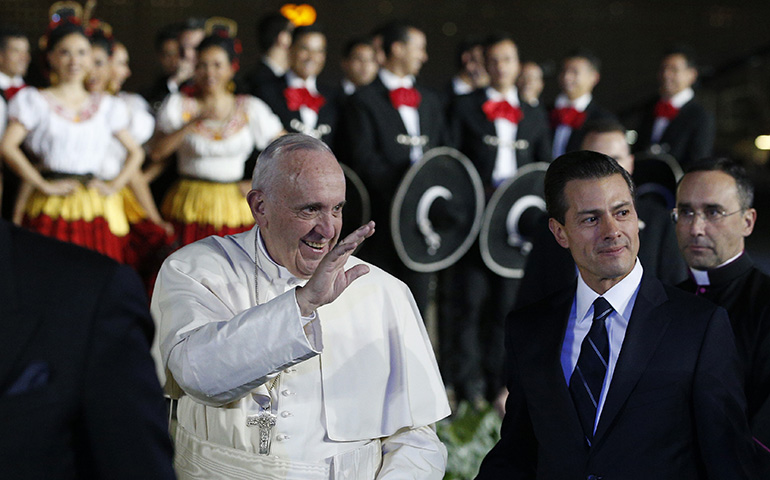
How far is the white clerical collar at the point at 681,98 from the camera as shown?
7184 mm

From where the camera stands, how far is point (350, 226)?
5832 millimetres

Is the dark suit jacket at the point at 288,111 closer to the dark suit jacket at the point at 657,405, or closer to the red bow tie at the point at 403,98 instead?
the red bow tie at the point at 403,98

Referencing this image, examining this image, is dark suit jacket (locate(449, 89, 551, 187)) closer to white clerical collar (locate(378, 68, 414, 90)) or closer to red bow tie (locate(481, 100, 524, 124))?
red bow tie (locate(481, 100, 524, 124))

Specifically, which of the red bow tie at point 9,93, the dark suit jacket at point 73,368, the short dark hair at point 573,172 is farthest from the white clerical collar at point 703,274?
the red bow tie at point 9,93

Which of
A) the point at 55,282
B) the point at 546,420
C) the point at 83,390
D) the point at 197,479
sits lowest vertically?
the point at 197,479

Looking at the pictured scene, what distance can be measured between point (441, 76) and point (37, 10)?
4.64 metres

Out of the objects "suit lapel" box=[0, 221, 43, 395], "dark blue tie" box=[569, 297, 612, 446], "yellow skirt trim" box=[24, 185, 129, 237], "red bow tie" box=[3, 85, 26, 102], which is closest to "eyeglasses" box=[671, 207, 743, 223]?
"dark blue tie" box=[569, 297, 612, 446]

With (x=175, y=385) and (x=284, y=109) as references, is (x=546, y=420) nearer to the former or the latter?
(x=175, y=385)

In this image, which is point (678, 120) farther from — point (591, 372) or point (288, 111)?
point (591, 372)

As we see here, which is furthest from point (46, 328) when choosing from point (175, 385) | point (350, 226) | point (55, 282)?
point (350, 226)

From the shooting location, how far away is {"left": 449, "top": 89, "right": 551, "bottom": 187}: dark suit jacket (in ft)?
20.4

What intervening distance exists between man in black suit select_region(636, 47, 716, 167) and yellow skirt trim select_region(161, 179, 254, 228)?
2994 mm

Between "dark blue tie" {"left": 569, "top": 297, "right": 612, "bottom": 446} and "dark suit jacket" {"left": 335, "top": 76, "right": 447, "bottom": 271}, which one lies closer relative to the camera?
"dark blue tie" {"left": 569, "top": 297, "right": 612, "bottom": 446}

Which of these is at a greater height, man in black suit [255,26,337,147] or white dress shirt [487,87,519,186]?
man in black suit [255,26,337,147]
